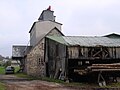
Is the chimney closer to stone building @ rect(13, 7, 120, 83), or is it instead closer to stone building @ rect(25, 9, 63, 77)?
stone building @ rect(25, 9, 63, 77)

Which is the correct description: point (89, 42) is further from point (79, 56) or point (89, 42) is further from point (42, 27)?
point (42, 27)

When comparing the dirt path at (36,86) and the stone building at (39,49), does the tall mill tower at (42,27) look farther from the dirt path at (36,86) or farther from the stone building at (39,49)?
the dirt path at (36,86)

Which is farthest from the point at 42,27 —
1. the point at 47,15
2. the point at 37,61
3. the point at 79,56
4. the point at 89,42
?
the point at 79,56

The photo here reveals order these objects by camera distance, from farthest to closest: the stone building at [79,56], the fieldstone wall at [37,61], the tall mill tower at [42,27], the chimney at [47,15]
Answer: the chimney at [47,15]
the tall mill tower at [42,27]
the fieldstone wall at [37,61]
the stone building at [79,56]

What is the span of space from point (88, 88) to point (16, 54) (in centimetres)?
3763

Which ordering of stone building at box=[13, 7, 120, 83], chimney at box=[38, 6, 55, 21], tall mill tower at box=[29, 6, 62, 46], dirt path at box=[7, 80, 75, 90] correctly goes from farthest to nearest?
1. chimney at box=[38, 6, 55, 21]
2. tall mill tower at box=[29, 6, 62, 46]
3. stone building at box=[13, 7, 120, 83]
4. dirt path at box=[7, 80, 75, 90]

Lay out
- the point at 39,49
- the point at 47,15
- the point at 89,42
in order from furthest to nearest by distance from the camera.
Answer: the point at 47,15 → the point at 39,49 → the point at 89,42

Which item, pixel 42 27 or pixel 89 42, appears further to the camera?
pixel 42 27

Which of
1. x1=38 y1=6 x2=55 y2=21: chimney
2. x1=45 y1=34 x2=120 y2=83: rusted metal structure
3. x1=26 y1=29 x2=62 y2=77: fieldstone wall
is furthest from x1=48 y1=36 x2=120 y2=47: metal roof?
x1=38 y1=6 x2=55 y2=21: chimney

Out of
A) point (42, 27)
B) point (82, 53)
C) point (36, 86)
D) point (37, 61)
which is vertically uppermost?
point (42, 27)

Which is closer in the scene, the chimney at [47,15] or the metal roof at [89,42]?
the metal roof at [89,42]

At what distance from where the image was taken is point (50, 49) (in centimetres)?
4103

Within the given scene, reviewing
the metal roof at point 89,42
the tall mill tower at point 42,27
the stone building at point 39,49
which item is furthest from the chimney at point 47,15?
the metal roof at point 89,42

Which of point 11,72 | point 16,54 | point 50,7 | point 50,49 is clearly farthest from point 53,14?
point 50,49
